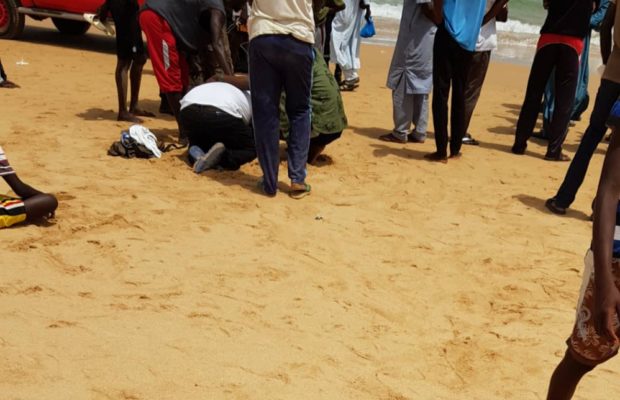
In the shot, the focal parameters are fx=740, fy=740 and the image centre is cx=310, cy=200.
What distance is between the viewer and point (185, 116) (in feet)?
18.5

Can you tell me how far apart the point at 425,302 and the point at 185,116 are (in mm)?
2729

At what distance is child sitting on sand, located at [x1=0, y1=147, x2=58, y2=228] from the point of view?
399 centimetres

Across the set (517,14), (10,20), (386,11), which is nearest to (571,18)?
(10,20)

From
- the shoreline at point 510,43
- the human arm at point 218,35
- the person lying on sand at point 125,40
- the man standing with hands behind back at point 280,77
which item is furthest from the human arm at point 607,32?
the shoreline at point 510,43

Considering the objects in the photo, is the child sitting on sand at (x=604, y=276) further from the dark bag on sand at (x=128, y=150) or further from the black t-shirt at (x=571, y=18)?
the black t-shirt at (x=571, y=18)

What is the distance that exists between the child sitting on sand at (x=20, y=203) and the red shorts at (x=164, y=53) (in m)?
2.16

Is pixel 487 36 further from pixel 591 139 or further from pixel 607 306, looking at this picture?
pixel 607 306

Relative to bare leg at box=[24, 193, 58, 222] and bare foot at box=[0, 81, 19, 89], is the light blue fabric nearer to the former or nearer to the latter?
bare leg at box=[24, 193, 58, 222]

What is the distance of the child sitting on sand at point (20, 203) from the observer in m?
3.99

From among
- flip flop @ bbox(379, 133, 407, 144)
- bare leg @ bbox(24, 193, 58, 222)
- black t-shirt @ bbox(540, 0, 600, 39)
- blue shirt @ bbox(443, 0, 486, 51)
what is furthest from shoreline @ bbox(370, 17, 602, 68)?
bare leg @ bbox(24, 193, 58, 222)

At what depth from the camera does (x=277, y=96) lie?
504cm

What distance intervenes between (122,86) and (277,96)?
2237mm

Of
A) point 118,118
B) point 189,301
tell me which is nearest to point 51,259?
point 189,301

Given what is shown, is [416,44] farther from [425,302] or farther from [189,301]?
[189,301]
